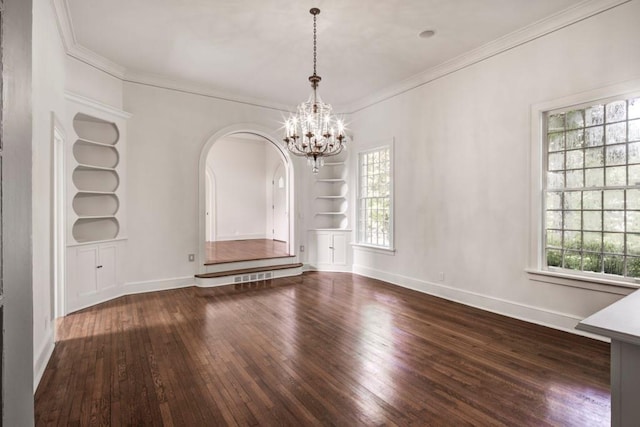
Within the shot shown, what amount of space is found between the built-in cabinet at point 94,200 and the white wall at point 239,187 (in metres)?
4.53

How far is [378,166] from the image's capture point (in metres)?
6.20

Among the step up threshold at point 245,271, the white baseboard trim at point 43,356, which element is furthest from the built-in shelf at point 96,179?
the white baseboard trim at point 43,356

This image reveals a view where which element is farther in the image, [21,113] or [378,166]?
[378,166]

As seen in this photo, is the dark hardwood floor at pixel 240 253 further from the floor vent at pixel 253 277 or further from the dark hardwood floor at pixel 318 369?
the dark hardwood floor at pixel 318 369

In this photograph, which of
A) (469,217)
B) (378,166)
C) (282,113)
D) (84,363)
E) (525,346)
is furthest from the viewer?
(282,113)

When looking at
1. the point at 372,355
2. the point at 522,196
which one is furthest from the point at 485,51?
the point at 372,355

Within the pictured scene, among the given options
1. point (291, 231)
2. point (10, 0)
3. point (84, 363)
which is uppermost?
point (10, 0)

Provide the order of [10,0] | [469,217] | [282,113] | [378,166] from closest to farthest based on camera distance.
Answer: [10,0] → [469,217] → [378,166] → [282,113]

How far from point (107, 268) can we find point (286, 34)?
13.1 ft

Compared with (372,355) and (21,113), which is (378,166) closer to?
(372,355)

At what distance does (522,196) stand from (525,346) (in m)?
1.70

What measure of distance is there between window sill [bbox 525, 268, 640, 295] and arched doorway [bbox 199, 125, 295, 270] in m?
6.34

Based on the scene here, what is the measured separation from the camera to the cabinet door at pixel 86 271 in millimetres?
4320

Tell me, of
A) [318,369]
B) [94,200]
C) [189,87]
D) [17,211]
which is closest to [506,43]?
[318,369]
